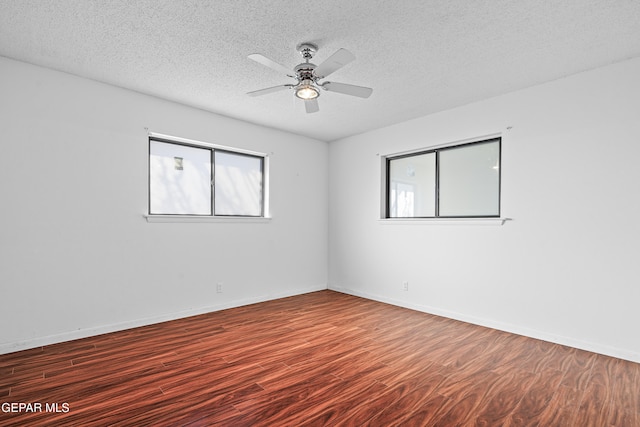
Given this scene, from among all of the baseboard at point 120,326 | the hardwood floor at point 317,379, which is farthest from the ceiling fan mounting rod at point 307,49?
the baseboard at point 120,326

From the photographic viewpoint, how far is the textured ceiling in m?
2.13

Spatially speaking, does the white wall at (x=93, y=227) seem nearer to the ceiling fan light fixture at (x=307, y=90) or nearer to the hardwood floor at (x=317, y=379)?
the hardwood floor at (x=317, y=379)

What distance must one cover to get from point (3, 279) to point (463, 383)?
3.85 meters

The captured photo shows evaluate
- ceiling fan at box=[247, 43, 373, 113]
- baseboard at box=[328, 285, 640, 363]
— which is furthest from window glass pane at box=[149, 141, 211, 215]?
baseboard at box=[328, 285, 640, 363]

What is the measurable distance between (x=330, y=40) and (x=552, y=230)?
2.74 meters

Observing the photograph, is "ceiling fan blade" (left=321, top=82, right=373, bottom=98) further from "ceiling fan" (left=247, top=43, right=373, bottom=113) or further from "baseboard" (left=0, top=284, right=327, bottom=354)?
"baseboard" (left=0, top=284, right=327, bottom=354)

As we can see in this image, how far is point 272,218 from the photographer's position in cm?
481

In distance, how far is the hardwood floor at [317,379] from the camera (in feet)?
6.30

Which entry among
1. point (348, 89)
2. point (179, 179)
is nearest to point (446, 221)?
point (348, 89)

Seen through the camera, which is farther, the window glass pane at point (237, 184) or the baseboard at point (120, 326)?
the window glass pane at point (237, 184)

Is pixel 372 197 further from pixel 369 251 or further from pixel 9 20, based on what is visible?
pixel 9 20

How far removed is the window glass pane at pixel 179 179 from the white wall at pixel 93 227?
214mm

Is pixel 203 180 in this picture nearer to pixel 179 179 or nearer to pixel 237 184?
pixel 179 179

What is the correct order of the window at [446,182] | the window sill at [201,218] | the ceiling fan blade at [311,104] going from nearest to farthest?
the ceiling fan blade at [311,104] → the window sill at [201,218] → the window at [446,182]
